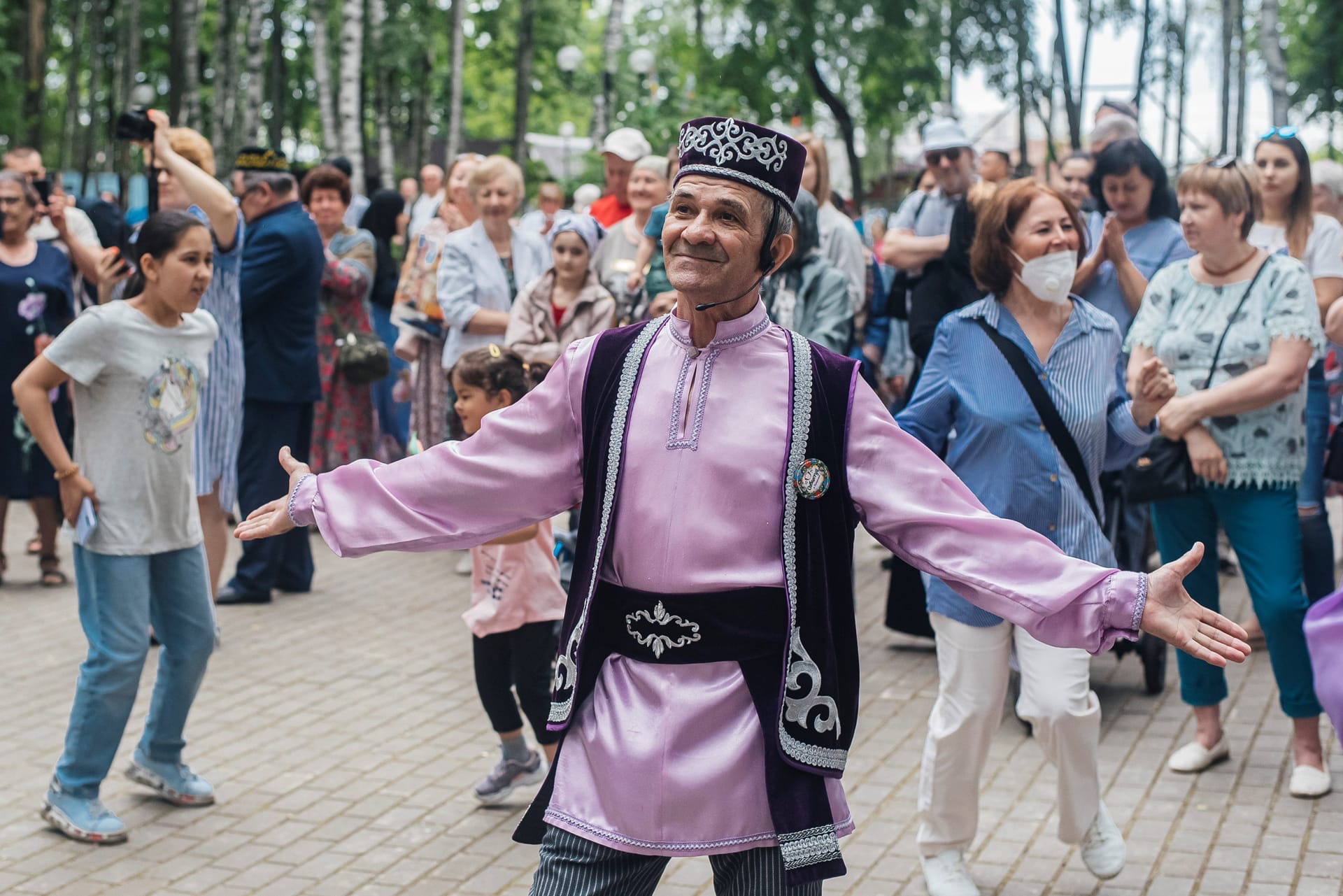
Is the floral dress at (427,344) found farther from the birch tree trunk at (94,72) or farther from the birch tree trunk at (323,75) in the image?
the birch tree trunk at (94,72)

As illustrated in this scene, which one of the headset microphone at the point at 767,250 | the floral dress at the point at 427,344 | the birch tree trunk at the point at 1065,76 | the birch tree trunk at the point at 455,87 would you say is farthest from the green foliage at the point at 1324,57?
the headset microphone at the point at 767,250

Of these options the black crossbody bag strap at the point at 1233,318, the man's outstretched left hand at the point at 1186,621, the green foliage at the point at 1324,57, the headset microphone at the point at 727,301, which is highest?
the green foliage at the point at 1324,57

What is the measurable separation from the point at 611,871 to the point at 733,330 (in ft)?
3.54

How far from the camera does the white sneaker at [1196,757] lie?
20.0ft

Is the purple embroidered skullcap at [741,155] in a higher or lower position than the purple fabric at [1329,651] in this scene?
higher

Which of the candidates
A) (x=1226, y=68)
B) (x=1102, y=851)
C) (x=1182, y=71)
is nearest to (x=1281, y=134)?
(x=1102, y=851)

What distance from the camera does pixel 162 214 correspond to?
5.63m

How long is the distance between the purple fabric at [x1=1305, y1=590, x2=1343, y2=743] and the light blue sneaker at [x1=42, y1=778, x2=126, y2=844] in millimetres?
3728

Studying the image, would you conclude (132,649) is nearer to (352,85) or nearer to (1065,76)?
(352,85)

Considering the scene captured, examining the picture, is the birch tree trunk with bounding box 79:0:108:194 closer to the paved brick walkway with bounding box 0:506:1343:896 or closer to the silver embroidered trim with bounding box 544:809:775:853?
the paved brick walkway with bounding box 0:506:1343:896

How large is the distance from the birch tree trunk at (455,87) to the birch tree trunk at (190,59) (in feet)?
12.4

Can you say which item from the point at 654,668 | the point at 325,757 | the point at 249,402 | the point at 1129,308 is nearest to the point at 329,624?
the point at 249,402

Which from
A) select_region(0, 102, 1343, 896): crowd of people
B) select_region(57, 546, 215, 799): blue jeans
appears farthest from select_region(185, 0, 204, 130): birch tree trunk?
select_region(57, 546, 215, 799): blue jeans

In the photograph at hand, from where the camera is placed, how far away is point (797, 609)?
3.16 metres
